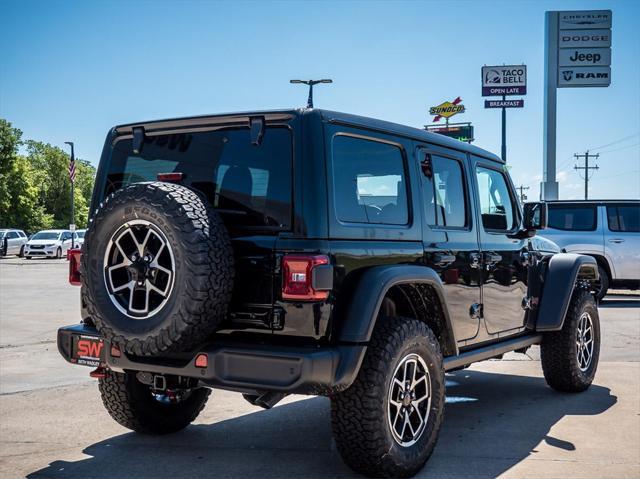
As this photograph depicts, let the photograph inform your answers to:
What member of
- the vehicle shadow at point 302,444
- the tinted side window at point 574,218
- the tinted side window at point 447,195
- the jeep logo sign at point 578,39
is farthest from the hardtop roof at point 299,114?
the jeep logo sign at point 578,39

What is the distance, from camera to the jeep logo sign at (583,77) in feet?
80.2

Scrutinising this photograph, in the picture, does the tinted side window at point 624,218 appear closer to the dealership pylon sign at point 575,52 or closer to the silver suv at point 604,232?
the silver suv at point 604,232

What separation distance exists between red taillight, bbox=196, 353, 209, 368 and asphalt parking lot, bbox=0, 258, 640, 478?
797 mm

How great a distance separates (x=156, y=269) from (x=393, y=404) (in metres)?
1.46

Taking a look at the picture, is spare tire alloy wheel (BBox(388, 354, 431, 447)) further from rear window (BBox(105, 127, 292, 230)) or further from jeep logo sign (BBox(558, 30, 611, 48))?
jeep logo sign (BBox(558, 30, 611, 48))

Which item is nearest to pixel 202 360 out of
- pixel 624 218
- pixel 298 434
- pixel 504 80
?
pixel 298 434

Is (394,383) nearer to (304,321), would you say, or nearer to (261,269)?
(304,321)

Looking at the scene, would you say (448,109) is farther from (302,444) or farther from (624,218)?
(302,444)

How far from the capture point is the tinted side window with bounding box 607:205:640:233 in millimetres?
13406

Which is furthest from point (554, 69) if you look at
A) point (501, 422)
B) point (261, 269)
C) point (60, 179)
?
point (60, 179)

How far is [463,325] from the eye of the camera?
468cm

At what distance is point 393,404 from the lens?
12.7 ft

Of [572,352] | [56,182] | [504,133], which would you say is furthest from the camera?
[56,182]

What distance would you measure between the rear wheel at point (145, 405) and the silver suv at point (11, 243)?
112 feet
